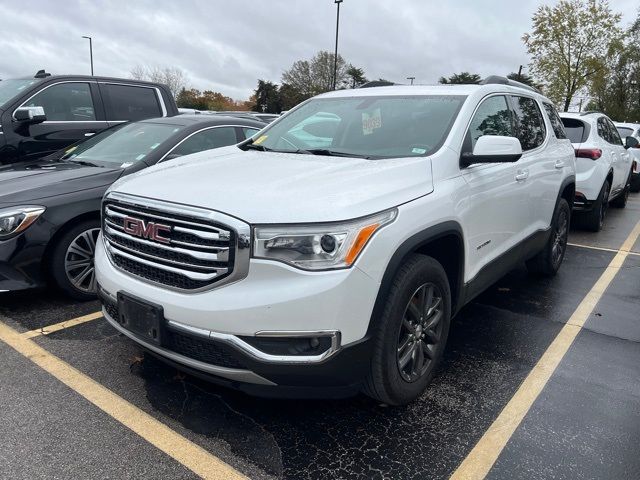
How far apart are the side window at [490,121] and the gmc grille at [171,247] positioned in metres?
1.75

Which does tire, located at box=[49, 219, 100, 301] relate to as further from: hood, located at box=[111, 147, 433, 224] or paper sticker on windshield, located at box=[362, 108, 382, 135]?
paper sticker on windshield, located at box=[362, 108, 382, 135]

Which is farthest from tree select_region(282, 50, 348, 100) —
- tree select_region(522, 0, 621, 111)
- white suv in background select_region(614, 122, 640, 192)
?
white suv in background select_region(614, 122, 640, 192)

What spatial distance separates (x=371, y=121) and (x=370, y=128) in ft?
0.25

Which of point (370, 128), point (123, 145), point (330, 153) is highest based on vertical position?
point (370, 128)

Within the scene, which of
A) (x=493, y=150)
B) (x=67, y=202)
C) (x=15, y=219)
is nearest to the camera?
(x=493, y=150)

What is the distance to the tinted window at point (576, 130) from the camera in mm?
7570

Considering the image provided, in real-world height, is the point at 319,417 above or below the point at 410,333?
below

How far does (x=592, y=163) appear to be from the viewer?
730cm

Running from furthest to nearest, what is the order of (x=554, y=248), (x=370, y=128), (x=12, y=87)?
(x=12, y=87) → (x=554, y=248) → (x=370, y=128)

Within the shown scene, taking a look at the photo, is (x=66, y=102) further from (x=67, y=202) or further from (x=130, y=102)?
(x=67, y=202)

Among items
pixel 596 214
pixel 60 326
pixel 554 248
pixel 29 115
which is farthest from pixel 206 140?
pixel 596 214

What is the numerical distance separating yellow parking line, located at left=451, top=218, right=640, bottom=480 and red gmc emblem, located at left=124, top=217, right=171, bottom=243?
179 centimetres

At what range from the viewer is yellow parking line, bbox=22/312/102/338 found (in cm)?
369

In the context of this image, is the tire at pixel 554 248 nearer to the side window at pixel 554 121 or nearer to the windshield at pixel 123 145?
the side window at pixel 554 121
